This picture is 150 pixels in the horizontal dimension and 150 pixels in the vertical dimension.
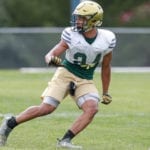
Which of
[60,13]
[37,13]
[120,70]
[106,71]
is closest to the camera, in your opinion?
[106,71]

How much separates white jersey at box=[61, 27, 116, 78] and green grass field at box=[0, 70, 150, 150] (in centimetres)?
99

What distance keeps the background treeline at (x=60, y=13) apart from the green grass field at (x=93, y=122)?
21.9 metres

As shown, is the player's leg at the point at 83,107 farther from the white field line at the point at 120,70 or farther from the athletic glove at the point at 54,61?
the white field line at the point at 120,70

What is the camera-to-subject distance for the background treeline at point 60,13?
43.8 meters

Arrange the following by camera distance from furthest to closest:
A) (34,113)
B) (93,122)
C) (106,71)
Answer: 1. (93,122)
2. (106,71)
3. (34,113)

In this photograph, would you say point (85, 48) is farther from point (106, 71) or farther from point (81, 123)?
point (81, 123)

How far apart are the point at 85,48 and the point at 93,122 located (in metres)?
3.09

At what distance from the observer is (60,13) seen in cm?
4512

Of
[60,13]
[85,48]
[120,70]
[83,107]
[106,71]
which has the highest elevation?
[85,48]

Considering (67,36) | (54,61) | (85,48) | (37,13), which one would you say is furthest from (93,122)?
(37,13)

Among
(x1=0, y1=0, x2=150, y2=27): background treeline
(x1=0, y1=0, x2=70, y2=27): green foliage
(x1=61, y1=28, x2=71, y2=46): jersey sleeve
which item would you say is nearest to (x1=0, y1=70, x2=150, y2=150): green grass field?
(x1=61, y1=28, x2=71, y2=46): jersey sleeve

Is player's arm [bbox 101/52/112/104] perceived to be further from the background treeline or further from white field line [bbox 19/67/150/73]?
the background treeline

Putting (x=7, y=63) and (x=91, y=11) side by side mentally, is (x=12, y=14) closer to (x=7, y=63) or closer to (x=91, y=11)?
(x=7, y=63)

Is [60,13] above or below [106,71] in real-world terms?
below
